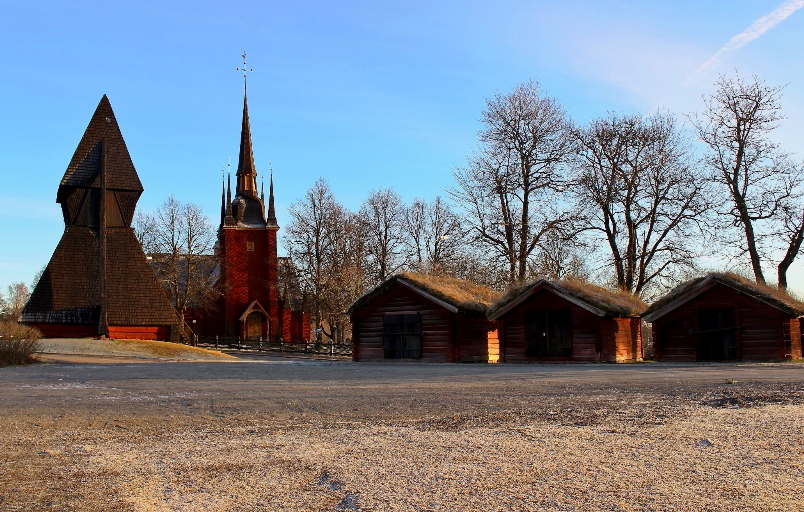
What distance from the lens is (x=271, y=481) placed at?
20.0 feet

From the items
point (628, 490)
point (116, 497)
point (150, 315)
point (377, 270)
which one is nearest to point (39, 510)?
point (116, 497)

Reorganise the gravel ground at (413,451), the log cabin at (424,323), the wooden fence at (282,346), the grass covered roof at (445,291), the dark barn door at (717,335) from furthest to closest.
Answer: the wooden fence at (282,346) → the log cabin at (424,323) → the grass covered roof at (445,291) → the dark barn door at (717,335) → the gravel ground at (413,451)

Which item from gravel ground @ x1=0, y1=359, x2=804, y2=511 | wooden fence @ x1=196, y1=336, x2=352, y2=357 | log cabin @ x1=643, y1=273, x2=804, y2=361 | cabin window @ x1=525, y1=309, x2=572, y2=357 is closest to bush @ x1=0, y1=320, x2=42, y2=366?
gravel ground @ x1=0, y1=359, x2=804, y2=511

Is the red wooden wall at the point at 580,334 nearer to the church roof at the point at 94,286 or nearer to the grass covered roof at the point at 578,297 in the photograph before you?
the grass covered roof at the point at 578,297

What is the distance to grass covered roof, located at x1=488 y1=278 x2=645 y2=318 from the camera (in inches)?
1083

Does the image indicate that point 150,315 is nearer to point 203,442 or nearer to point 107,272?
point 107,272

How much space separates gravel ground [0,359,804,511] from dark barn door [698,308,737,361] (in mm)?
15193

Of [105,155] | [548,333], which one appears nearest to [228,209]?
[105,155]

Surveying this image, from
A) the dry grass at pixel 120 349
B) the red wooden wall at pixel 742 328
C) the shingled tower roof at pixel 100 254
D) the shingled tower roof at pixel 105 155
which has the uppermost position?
the shingled tower roof at pixel 105 155

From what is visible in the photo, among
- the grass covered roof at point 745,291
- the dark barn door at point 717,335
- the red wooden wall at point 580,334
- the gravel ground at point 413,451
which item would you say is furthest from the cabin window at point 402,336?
the gravel ground at point 413,451

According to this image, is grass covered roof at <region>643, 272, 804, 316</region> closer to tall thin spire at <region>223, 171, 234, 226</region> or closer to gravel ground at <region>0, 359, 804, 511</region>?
gravel ground at <region>0, 359, 804, 511</region>

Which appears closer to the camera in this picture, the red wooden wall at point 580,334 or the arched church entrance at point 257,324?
the red wooden wall at point 580,334

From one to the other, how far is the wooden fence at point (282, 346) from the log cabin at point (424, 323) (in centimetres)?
2299

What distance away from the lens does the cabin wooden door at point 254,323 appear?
76.8 m
